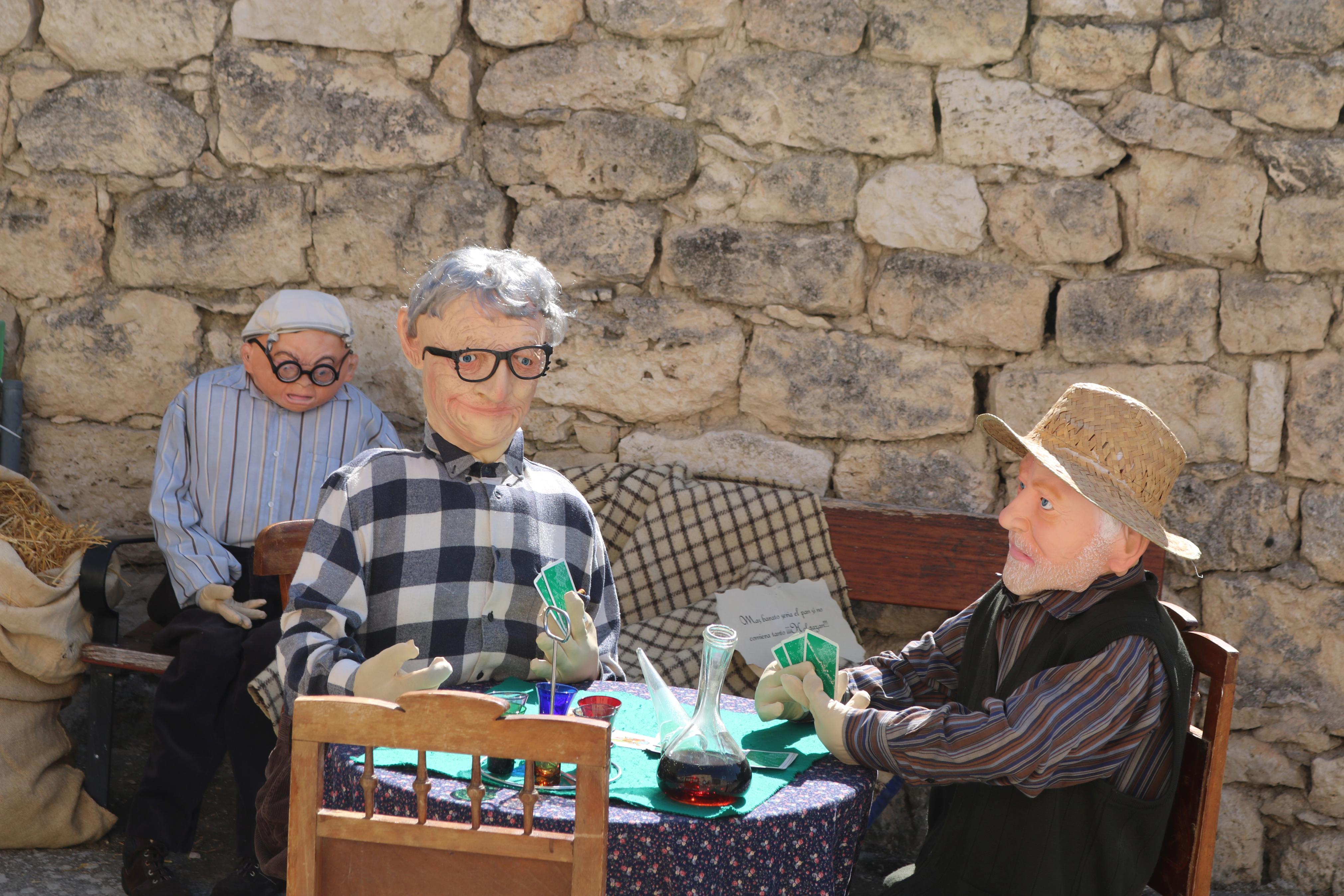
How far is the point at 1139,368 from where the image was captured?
133 inches

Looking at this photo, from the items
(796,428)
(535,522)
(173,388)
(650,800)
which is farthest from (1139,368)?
(173,388)

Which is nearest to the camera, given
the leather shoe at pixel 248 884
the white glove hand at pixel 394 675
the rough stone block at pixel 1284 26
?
the white glove hand at pixel 394 675

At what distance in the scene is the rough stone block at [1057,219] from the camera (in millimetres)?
3355

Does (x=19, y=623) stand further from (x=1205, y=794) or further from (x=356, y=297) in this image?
(x=1205, y=794)

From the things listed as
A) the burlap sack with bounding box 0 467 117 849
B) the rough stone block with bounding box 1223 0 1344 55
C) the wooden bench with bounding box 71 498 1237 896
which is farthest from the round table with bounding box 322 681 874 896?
the rough stone block with bounding box 1223 0 1344 55

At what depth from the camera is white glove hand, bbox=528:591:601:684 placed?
2105mm

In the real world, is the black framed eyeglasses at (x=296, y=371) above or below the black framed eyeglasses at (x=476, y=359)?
below

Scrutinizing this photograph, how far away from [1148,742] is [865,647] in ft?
5.59

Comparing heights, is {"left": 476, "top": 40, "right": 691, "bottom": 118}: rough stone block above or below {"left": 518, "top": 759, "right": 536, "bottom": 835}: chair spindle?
above

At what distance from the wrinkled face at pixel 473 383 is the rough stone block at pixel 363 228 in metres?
1.56

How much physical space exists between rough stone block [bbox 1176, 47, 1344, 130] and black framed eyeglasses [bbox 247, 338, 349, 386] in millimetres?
2651

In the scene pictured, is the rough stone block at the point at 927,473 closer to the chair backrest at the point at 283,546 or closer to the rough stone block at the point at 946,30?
the rough stone block at the point at 946,30

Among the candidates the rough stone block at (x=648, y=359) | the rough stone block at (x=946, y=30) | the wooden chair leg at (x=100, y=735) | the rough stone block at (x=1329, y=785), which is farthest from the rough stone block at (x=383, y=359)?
the rough stone block at (x=1329, y=785)

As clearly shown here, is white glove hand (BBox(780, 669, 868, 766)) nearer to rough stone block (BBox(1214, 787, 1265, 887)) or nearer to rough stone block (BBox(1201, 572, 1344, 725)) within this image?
rough stone block (BBox(1201, 572, 1344, 725))
